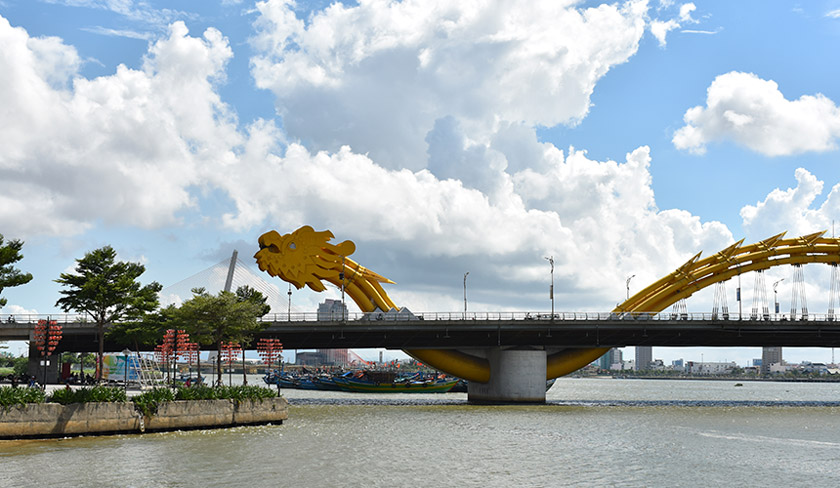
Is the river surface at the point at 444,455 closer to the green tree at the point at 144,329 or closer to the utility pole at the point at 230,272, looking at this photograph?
the green tree at the point at 144,329

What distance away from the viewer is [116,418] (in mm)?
47625

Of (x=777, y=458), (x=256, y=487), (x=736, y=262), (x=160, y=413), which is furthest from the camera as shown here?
(x=736, y=262)

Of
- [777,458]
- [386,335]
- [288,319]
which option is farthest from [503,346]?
[777,458]

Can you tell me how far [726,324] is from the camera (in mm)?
92500

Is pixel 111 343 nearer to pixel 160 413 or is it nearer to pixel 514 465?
pixel 160 413

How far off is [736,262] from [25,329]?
8218 centimetres

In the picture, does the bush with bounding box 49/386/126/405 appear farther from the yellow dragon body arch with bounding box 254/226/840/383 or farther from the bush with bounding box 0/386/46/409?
the yellow dragon body arch with bounding box 254/226/840/383

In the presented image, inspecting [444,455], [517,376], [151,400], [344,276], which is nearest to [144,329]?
[344,276]

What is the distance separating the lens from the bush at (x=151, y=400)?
49.1m

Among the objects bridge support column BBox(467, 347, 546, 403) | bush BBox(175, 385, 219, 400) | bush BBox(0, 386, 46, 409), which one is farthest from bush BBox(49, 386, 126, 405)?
bridge support column BBox(467, 347, 546, 403)

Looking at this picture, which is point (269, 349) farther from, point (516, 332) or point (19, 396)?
point (19, 396)

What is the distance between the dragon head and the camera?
93375 mm

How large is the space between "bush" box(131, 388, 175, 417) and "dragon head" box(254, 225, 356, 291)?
4188cm

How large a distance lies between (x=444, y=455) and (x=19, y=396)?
22.5 metres
